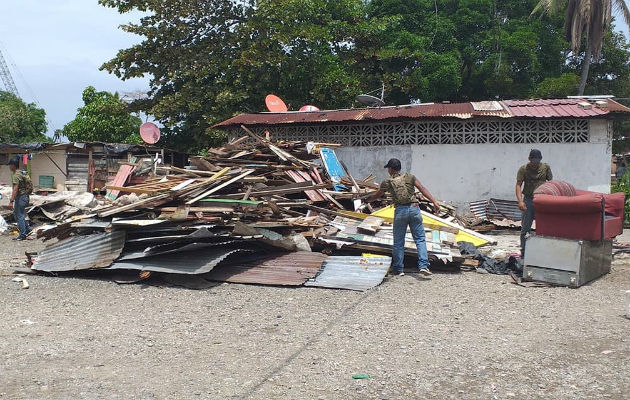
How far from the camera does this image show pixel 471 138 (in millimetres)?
13555

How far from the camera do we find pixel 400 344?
15.7 ft

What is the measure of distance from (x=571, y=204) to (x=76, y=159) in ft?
65.5

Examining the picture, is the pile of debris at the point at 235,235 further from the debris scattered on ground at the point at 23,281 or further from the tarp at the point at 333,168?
the tarp at the point at 333,168

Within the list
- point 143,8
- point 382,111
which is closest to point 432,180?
point 382,111

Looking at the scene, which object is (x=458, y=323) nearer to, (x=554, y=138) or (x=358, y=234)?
(x=358, y=234)

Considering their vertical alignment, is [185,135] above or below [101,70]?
below

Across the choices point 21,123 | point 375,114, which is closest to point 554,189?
point 375,114

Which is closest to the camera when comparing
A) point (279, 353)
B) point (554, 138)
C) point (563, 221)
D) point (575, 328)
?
point (279, 353)

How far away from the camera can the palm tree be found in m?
22.4

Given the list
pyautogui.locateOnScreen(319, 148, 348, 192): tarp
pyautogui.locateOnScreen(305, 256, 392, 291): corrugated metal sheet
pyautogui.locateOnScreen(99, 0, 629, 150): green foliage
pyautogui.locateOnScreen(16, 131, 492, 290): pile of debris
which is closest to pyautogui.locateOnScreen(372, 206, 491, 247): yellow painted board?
pyautogui.locateOnScreen(16, 131, 492, 290): pile of debris

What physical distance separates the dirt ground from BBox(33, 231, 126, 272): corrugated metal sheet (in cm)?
28

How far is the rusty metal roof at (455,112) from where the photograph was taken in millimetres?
12641

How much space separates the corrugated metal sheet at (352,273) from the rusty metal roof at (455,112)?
6.81 meters

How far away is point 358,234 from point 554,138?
23.2ft
